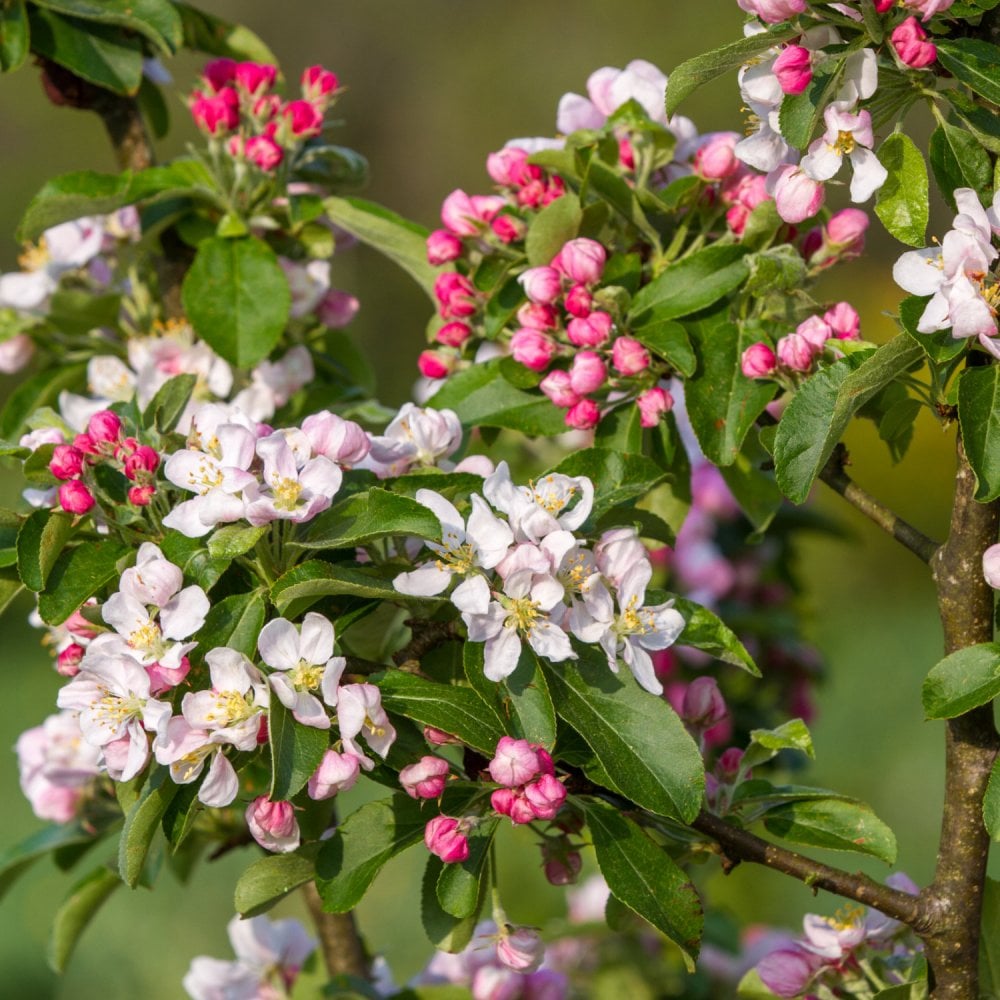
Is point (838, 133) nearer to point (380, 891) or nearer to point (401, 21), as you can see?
point (380, 891)

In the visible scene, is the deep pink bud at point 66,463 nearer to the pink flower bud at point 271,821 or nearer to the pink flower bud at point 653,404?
the pink flower bud at point 271,821

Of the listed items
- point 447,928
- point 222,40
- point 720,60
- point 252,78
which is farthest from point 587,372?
point 222,40

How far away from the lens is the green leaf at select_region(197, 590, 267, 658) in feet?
4.04

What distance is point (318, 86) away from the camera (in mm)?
1986

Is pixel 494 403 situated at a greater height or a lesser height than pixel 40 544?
greater

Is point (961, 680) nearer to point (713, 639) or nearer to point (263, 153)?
point (713, 639)

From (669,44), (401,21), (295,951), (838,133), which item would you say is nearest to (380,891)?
(295,951)

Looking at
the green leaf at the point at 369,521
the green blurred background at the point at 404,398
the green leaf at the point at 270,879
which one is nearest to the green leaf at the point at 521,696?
the green leaf at the point at 369,521

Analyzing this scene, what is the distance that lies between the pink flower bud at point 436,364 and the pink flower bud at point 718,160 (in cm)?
37

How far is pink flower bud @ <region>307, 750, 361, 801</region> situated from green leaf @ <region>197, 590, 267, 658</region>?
11cm

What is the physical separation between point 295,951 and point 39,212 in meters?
1.06

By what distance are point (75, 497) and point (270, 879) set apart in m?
0.39

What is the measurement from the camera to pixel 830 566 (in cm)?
795

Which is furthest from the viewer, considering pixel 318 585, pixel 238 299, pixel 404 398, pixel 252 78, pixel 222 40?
pixel 404 398
